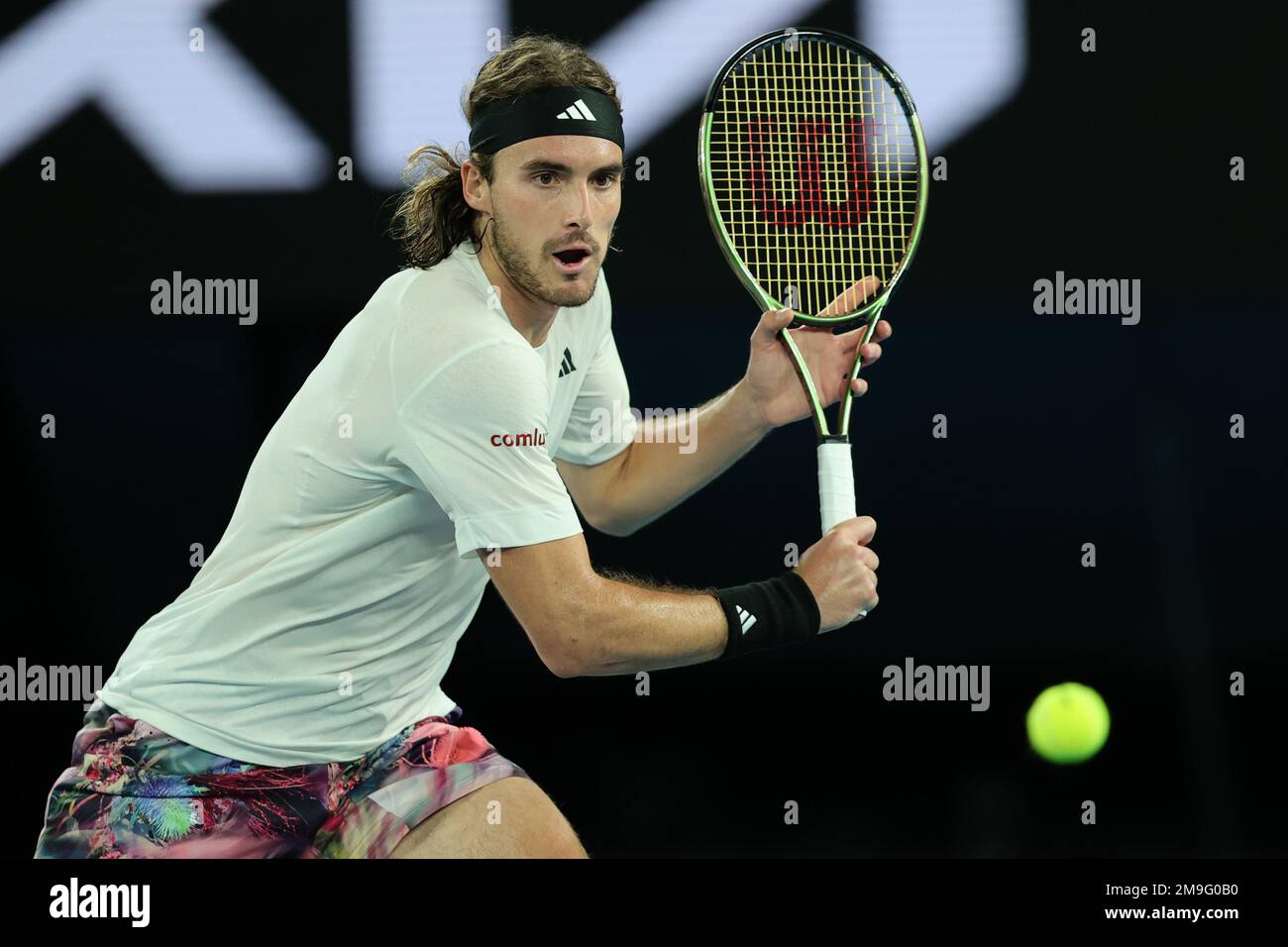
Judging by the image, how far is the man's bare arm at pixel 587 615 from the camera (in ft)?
7.50

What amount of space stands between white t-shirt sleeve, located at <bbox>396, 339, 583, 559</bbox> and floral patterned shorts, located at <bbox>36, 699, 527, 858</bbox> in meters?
0.40

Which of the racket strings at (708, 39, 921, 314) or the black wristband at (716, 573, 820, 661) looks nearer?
the black wristband at (716, 573, 820, 661)

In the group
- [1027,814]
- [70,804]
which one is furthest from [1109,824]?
[70,804]

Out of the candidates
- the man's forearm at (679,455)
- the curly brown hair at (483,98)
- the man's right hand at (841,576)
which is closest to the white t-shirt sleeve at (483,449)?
the curly brown hair at (483,98)

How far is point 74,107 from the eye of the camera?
3801 millimetres

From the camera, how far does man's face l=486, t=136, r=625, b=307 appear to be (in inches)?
96.0

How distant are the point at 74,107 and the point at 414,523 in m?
1.90

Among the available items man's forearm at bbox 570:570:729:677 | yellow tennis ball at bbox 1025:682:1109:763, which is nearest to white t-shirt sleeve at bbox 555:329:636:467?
man's forearm at bbox 570:570:729:677

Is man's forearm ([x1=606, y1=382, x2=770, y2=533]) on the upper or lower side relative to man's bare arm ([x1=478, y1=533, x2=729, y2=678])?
upper

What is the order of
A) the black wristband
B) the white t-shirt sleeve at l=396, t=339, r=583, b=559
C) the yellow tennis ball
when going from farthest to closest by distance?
the yellow tennis ball
the black wristband
the white t-shirt sleeve at l=396, t=339, r=583, b=559

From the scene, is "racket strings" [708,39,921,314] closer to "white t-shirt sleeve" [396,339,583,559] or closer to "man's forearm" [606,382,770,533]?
"man's forearm" [606,382,770,533]

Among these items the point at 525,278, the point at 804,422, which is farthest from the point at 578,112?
the point at 804,422

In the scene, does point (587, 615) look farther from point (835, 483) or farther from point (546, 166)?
point (546, 166)

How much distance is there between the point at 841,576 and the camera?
241cm
